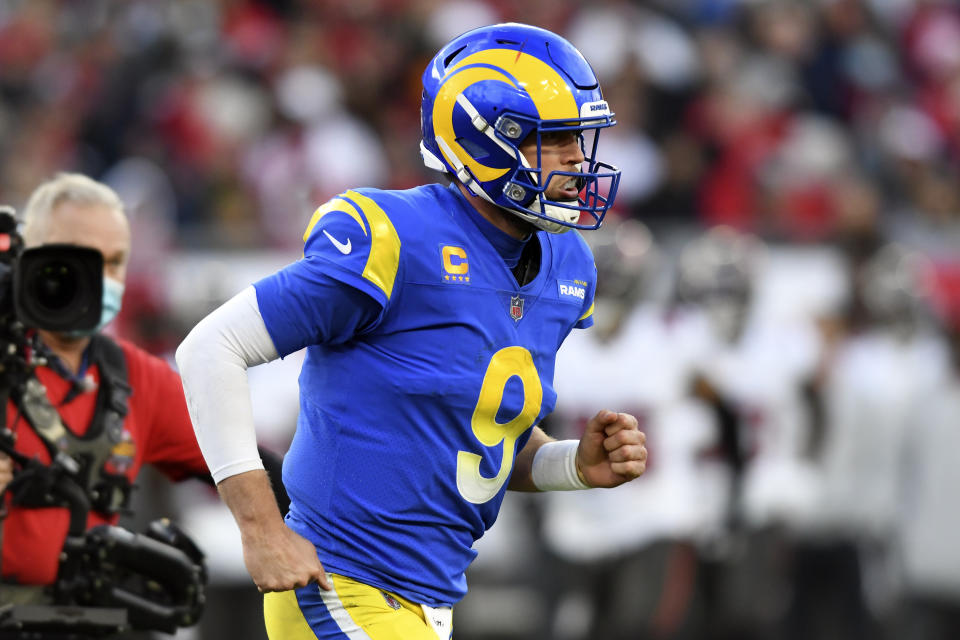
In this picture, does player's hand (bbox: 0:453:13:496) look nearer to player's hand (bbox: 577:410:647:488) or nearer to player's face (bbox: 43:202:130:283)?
player's face (bbox: 43:202:130:283)

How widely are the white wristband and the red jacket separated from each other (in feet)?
3.60

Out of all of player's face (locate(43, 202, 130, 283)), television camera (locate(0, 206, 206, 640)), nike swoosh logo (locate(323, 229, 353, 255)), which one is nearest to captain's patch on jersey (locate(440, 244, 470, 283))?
nike swoosh logo (locate(323, 229, 353, 255))

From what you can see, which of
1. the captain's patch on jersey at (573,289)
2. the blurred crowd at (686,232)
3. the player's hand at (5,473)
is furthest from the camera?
the blurred crowd at (686,232)

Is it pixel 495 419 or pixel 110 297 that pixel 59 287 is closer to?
pixel 110 297

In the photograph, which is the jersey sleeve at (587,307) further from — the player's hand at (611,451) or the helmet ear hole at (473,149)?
the helmet ear hole at (473,149)

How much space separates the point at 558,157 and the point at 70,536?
1.66 m

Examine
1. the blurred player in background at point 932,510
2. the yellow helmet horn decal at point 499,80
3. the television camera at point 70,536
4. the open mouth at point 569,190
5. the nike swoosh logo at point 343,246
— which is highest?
the yellow helmet horn decal at point 499,80

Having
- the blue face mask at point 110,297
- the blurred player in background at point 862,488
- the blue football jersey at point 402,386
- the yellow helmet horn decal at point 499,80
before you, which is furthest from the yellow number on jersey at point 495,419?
the blurred player in background at point 862,488

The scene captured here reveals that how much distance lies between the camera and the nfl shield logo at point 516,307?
3533 millimetres

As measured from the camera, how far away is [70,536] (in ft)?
13.7

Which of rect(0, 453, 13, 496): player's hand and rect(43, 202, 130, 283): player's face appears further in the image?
rect(43, 202, 130, 283): player's face

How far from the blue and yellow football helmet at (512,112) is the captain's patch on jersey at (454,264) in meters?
0.17

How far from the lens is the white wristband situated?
375 centimetres

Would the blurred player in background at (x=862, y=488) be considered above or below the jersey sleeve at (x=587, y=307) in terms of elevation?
below
